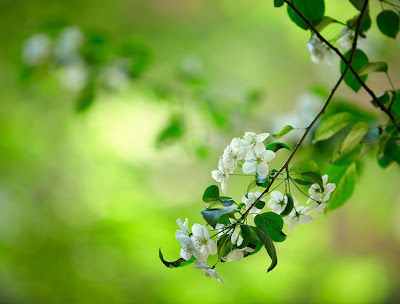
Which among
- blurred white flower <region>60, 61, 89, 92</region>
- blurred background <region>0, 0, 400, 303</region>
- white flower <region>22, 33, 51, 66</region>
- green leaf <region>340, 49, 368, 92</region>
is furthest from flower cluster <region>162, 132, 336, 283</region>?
blurred background <region>0, 0, 400, 303</region>

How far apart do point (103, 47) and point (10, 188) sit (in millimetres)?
1449

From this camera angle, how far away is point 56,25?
1.04 m

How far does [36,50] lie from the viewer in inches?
40.2

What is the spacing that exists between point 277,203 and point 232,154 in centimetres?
6

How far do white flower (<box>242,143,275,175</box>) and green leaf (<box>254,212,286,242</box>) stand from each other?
3 centimetres

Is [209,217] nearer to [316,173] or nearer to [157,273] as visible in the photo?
[316,173]

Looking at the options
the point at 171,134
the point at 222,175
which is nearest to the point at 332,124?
the point at 222,175

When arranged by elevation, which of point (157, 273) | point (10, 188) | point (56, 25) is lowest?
point (157, 273)

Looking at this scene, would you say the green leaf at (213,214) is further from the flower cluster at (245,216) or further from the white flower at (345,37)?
the white flower at (345,37)

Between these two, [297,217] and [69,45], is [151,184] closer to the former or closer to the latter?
[69,45]

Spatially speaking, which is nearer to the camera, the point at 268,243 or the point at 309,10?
the point at 268,243

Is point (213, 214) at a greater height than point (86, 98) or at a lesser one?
lesser

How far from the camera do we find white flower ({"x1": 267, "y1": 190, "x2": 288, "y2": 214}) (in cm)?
35

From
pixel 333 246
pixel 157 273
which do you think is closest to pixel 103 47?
pixel 157 273
